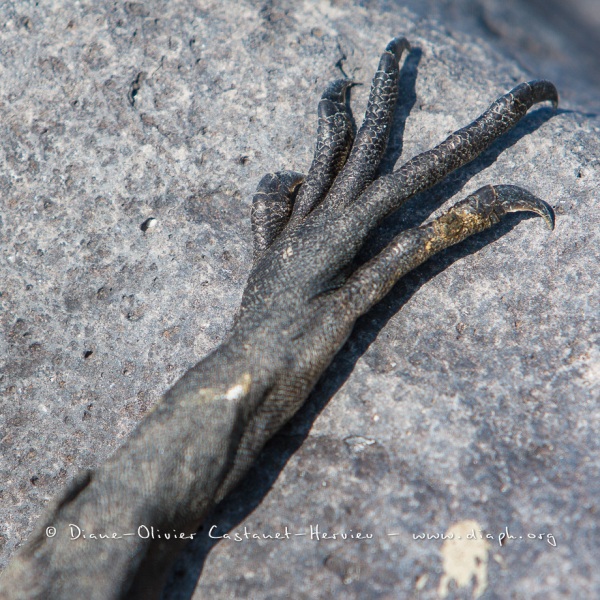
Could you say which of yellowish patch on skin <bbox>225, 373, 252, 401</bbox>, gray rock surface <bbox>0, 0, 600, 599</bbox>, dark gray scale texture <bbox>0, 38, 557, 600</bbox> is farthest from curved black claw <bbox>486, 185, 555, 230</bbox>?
yellowish patch on skin <bbox>225, 373, 252, 401</bbox>

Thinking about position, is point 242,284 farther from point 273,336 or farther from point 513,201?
point 513,201

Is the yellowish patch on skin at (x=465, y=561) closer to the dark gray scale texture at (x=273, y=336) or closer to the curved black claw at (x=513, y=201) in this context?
the dark gray scale texture at (x=273, y=336)

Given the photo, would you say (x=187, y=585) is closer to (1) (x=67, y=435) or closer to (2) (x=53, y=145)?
(1) (x=67, y=435)

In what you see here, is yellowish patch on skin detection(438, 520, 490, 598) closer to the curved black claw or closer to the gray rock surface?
the gray rock surface

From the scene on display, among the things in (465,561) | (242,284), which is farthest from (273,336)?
(465,561)

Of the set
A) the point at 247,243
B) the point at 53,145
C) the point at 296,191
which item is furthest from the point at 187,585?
the point at 53,145

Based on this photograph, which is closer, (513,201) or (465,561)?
(465,561)
